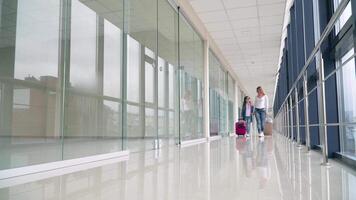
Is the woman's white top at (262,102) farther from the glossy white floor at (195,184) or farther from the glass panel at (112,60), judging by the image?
the glossy white floor at (195,184)

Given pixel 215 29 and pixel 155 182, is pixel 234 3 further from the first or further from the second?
pixel 155 182

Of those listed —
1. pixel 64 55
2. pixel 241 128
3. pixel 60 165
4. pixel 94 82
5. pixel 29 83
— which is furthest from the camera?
pixel 241 128

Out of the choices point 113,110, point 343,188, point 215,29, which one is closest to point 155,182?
point 343,188

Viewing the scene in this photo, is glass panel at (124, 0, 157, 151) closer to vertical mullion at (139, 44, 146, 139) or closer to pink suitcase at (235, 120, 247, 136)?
vertical mullion at (139, 44, 146, 139)

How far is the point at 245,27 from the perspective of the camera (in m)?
6.94

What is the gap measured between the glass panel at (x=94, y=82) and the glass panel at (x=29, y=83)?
0.23 meters

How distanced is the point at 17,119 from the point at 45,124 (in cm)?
48

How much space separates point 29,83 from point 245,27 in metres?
5.43

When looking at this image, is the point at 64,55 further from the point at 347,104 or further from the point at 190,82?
the point at 190,82

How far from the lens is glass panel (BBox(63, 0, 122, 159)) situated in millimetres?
2998

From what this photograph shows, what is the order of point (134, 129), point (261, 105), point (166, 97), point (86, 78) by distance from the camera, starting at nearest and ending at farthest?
point (86, 78), point (134, 129), point (166, 97), point (261, 105)

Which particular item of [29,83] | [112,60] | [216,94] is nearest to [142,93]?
[112,60]

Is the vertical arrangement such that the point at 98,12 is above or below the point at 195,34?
below

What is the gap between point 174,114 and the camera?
5.12m
